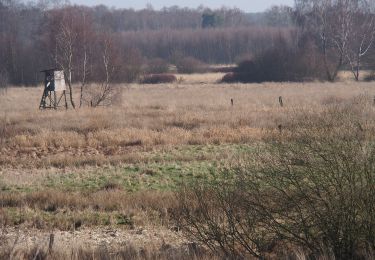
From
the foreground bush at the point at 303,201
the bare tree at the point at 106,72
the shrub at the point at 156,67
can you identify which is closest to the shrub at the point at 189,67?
the shrub at the point at 156,67

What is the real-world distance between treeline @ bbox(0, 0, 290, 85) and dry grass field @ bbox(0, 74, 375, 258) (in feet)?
28.6

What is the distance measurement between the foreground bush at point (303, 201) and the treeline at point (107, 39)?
93.1 ft

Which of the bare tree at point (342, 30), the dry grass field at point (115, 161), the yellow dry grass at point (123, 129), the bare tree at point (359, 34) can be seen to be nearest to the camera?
the dry grass field at point (115, 161)

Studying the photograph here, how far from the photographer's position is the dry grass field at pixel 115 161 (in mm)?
12406

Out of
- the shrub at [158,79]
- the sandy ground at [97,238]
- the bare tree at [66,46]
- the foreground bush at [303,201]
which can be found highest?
the bare tree at [66,46]

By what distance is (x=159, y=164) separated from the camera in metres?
18.3

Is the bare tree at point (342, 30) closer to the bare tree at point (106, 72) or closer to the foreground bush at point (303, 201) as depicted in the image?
the bare tree at point (106, 72)

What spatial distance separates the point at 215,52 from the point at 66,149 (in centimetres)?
9012

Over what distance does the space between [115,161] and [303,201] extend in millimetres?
11434

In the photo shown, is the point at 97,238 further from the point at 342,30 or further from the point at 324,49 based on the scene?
the point at 324,49

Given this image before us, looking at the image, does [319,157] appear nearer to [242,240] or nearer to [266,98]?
[242,240]

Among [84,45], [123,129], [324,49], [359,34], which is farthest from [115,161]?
[359,34]

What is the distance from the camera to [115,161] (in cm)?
1917

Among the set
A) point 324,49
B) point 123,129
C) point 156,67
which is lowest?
point 156,67
